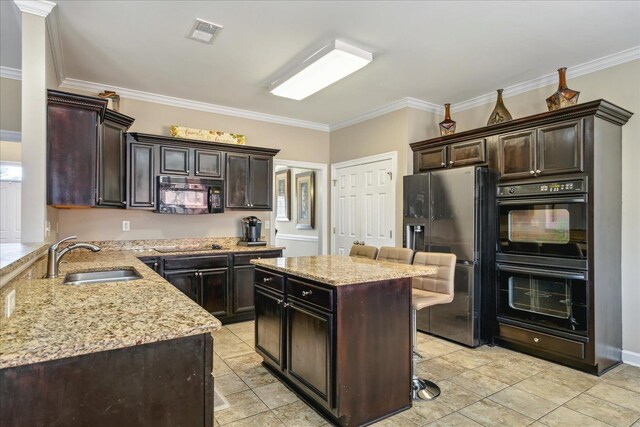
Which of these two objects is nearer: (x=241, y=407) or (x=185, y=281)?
(x=241, y=407)

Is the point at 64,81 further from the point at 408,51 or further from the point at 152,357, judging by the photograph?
the point at 152,357

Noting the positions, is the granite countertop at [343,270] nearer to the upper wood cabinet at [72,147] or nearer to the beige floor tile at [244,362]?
the beige floor tile at [244,362]

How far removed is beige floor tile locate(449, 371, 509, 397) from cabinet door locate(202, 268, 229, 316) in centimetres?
256

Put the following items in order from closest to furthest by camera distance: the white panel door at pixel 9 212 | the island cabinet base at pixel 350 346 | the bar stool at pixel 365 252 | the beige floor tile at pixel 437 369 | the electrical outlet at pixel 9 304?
1. the electrical outlet at pixel 9 304
2. the island cabinet base at pixel 350 346
3. the beige floor tile at pixel 437 369
4. the bar stool at pixel 365 252
5. the white panel door at pixel 9 212

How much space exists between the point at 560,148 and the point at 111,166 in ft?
13.5

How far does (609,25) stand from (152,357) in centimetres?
362

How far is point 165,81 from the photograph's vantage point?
391cm

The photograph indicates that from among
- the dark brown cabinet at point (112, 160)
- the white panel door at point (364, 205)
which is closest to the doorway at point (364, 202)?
the white panel door at point (364, 205)

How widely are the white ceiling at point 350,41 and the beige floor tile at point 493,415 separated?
8.80 feet

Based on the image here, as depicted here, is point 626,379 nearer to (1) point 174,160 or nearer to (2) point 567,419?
(2) point 567,419

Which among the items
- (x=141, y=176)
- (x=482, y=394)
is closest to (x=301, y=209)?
(x=141, y=176)

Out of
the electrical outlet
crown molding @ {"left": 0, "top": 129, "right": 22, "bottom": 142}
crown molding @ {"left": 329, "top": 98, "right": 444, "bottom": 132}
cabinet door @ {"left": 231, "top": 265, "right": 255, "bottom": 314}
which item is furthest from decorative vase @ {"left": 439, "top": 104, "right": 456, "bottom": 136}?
crown molding @ {"left": 0, "top": 129, "right": 22, "bottom": 142}

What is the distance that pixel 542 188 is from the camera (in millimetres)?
3262

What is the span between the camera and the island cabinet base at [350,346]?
214 cm
